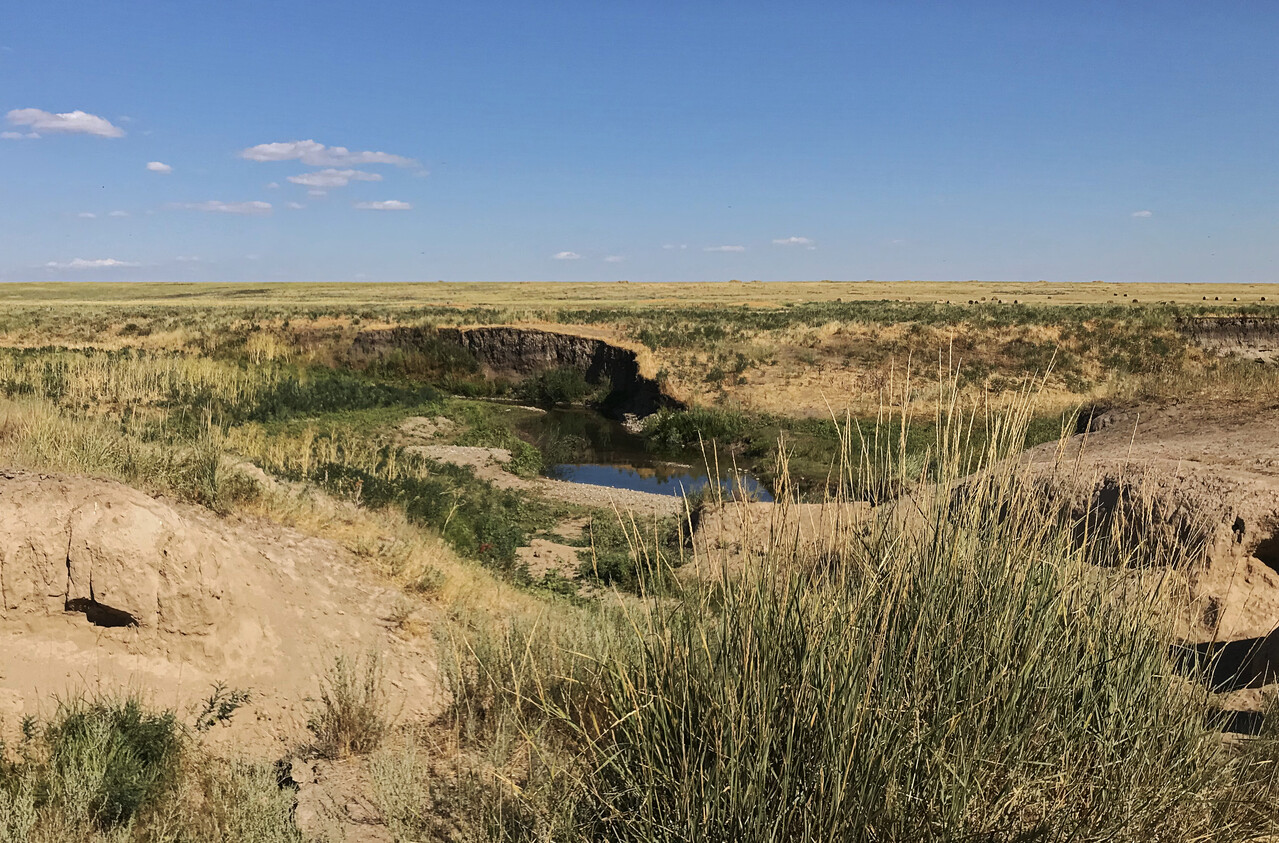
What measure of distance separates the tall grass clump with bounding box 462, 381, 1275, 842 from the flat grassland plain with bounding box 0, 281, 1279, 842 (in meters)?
0.02

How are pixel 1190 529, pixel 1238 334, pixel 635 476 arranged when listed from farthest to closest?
pixel 1238 334
pixel 635 476
pixel 1190 529

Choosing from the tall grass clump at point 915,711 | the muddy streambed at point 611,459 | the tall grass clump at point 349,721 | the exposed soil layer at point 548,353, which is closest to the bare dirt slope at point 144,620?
the tall grass clump at point 349,721

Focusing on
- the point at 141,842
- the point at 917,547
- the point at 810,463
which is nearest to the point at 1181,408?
the point at 810,463

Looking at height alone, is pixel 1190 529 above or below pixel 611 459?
above

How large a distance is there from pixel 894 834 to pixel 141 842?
3652 millimetres

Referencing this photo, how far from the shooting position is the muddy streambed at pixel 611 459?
21266 millimetres

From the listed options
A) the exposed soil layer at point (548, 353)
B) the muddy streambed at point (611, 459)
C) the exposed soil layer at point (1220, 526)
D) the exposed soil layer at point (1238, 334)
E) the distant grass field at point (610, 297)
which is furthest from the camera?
the distant grass field at point (610, 297)

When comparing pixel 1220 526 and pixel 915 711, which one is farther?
pixel 1220 526

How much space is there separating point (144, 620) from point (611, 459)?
18226 mm

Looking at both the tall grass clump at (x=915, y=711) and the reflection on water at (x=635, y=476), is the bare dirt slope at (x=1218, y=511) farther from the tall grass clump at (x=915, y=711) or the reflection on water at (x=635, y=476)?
the reflection on water at (x=635, y=476)

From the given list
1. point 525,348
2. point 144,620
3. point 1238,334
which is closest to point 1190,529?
point 144,620

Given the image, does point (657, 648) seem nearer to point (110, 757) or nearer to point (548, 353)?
point (110, 757)

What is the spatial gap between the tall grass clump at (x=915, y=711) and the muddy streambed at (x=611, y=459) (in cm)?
1530

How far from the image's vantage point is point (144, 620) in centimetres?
608
